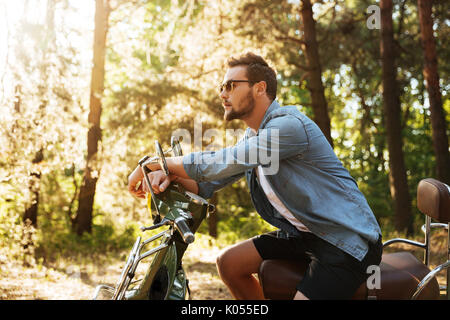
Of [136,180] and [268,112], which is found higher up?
[268,112]

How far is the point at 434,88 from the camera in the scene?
35.3 feet

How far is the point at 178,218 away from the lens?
192cm

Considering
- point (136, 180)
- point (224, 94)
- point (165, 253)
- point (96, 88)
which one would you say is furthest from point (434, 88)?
point (165, 253)

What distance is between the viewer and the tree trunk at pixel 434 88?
35.1ft

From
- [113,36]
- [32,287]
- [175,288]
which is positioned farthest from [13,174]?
[113,36]

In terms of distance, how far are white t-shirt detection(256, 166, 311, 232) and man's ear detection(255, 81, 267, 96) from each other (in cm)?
42

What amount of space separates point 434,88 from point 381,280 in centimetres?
971

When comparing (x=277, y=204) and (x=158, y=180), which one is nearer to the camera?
(x=158, y=180)

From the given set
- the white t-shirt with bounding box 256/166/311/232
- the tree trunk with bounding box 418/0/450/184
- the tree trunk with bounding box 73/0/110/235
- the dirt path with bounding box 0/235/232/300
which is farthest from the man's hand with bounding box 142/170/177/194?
the tree trunk with bounding box 418/0/450/184

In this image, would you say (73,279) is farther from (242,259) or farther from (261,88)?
(261,88)

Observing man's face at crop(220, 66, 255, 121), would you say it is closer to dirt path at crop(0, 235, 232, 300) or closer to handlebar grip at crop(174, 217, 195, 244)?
handlebar grip at crop(174, 217, 195, 244)

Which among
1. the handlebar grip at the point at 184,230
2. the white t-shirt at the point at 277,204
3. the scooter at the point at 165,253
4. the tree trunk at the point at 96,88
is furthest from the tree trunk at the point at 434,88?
the handlebar grip at the point at 184,230

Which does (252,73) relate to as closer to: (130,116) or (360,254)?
(360,254)

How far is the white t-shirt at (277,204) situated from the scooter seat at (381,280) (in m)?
0.19
